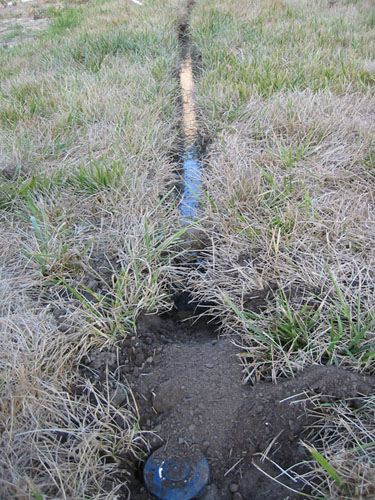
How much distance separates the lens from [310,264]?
5.80 feet

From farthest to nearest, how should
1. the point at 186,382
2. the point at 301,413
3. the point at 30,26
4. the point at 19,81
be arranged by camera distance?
1. the point at 30,26
2. the point at 19,81
3. the point at 186,382
4. the point at 301,413

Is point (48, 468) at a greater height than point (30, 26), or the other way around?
point (30, 26)

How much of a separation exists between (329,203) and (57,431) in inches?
61.6

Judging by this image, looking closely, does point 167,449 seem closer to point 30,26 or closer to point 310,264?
point 310,264

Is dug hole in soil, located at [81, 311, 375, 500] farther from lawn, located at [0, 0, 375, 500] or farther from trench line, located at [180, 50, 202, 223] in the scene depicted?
trench line, located at [180, 50, 202, 223]

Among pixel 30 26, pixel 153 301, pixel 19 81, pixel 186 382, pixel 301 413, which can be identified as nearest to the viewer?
Result: pixel 301 413

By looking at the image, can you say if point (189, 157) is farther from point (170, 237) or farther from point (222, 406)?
point (222, 406)

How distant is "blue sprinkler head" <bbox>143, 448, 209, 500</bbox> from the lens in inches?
48.2

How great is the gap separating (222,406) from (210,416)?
52 mm

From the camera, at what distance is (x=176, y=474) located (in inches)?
49.0

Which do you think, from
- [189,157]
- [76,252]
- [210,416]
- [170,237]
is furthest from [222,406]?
[189,157]

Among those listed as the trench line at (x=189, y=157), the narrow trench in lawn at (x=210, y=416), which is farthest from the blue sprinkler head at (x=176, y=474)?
the trench line at (x=189, y=157)

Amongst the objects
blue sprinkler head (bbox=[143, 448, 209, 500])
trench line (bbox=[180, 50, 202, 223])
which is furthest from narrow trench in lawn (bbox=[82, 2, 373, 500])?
trench line (bbox=[180, 50, 202, 223])

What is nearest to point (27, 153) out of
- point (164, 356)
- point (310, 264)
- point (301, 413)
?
point (164, 356)
